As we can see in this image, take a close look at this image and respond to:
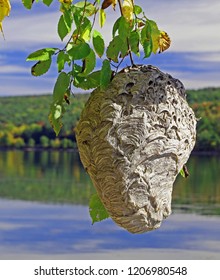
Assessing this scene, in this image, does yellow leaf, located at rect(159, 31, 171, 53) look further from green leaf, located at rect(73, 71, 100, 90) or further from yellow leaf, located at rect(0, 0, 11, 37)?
yellow leaf, located at rect(0, 0, 11, 37)

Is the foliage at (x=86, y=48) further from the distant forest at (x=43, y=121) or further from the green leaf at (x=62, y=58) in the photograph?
the distant forest at (x=43, y=121)

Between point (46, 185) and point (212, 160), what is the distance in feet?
29.6

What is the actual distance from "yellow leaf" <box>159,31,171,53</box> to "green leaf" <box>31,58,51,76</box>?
244mm

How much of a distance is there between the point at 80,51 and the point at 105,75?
0.07 metres

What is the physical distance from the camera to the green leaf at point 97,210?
1536 millimetres

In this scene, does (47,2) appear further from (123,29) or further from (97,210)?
(97,210)

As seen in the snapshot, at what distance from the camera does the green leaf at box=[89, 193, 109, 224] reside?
60.5 inches

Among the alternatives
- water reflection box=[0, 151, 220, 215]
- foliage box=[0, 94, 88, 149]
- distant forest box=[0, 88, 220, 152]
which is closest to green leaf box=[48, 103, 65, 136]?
distant forest box=[0, 88, 220, 152]

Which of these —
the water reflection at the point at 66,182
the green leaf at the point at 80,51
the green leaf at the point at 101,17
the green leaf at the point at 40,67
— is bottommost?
the water reflection at the point at 66,182

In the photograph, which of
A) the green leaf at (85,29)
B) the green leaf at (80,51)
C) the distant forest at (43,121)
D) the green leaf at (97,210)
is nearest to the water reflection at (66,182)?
the distant forest at (43,121)

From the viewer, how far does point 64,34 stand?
4.64ft

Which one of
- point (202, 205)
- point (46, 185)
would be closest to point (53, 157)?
point (46, 185)

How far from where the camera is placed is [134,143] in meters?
1.40

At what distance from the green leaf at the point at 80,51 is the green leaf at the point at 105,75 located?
0.04 meters
